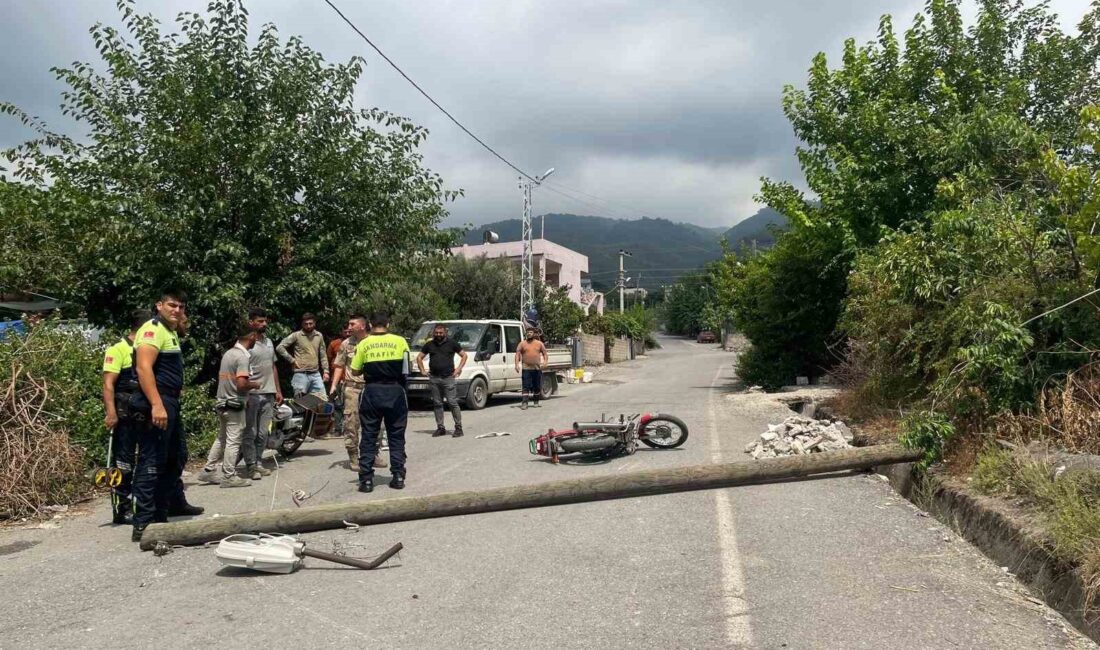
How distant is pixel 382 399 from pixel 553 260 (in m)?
47.3

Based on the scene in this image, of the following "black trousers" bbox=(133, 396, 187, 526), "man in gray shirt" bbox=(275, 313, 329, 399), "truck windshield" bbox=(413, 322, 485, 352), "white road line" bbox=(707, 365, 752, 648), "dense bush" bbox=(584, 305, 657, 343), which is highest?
"dense bush" bbox=(584, 305, 657, 343)

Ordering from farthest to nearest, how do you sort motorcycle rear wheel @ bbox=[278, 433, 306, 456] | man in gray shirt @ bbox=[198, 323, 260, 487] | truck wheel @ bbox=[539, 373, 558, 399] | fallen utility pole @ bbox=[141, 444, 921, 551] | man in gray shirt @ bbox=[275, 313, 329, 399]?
truck wheel @ bbox=[539, 373, 558, 399], man in gray shirt @ bbox=[275, 313, 329, 399], motorcycle rear wheel @ bbox=[278, 433, 306, 456], man in gray shirt @ bbox=[198, 323, 260, 487], fallen utility pole @ bbox=[141, 444, 921, 551]

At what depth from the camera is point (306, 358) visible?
1093cm

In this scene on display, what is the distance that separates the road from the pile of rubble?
1.62 meters

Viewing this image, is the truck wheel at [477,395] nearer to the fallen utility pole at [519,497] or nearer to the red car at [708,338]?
the fallen utility pole at [519,497]

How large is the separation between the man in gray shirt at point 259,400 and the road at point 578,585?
106cm

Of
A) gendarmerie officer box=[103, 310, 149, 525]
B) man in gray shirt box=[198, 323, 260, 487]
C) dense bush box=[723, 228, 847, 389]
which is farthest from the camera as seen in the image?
dense bush box=[723, 228, 847, 389]

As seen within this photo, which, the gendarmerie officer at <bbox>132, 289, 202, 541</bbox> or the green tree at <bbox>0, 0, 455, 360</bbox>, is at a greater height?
the green tree at <bbox>0, 0, 455, 360</bbox>

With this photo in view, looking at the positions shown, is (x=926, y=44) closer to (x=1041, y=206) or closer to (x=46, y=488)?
(x=1041, y=206)

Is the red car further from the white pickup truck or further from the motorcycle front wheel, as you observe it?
the motorcycle front wheel

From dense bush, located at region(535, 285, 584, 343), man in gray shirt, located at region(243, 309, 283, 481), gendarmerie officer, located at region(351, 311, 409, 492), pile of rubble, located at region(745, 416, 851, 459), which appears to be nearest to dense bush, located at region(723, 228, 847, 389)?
dense bush, located at region(535, 285, 584, 343)

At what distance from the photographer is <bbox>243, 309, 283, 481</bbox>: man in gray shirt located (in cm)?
882

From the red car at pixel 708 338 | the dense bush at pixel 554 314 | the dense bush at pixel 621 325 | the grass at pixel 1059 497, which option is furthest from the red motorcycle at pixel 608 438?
the red car at pixel 708 338

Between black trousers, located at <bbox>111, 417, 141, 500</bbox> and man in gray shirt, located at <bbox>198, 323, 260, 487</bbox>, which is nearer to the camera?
black trousers, located at <bbox>111, 417, 141, 500</bbox>
